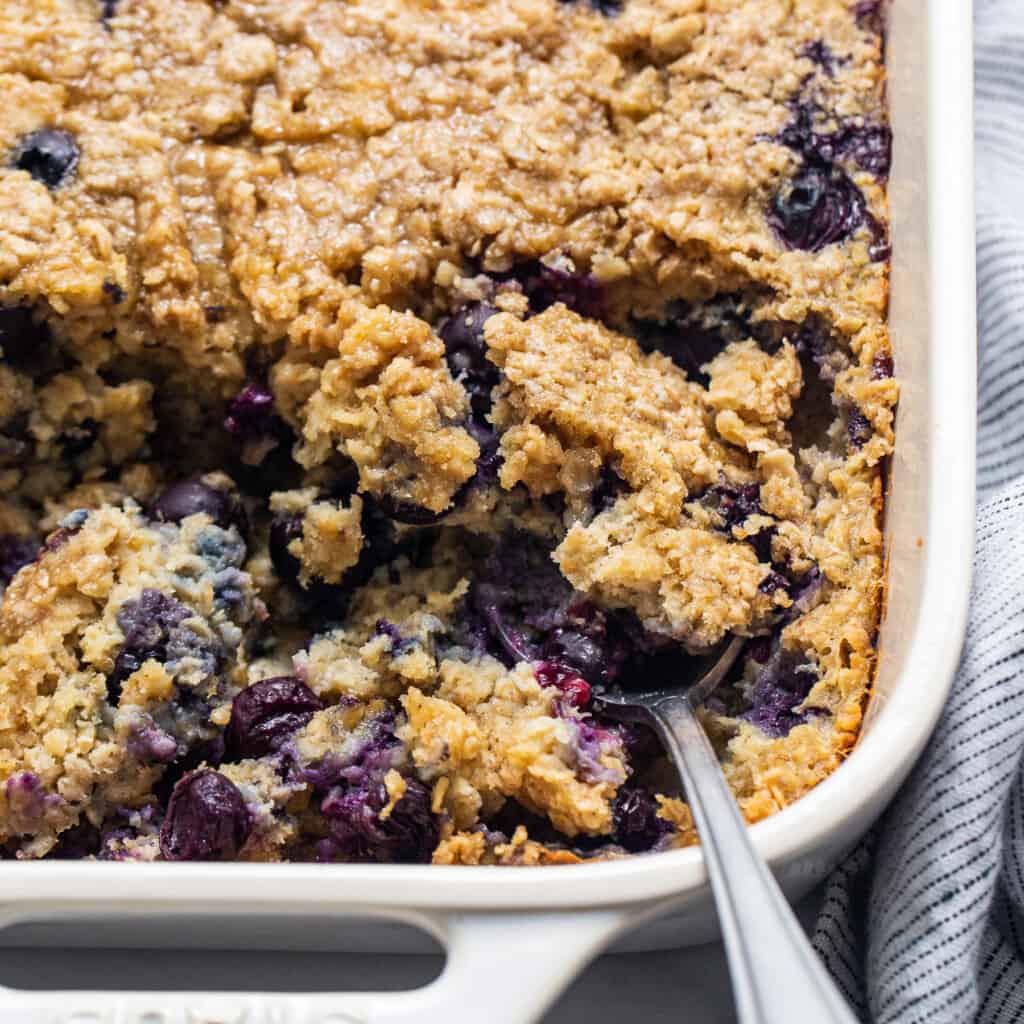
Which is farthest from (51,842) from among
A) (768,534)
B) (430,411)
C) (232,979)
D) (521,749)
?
(768,534)

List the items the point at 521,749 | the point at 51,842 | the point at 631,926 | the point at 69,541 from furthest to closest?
the point at 69,541
the point at 51,842
the point at 521,749
the point at 631,926

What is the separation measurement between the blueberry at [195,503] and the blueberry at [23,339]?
10.1 inches

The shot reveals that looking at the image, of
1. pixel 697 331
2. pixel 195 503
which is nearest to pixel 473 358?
pixel 697 331


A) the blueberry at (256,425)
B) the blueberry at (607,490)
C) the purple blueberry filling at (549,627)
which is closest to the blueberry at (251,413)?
the blueberry at (256,425)

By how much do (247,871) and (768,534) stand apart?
2.43ft

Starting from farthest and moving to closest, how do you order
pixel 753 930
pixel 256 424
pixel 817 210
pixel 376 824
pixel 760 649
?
pixel 256 424, pixel 817 210, pixel 760 649, pixel 376 824, pixel 753 930

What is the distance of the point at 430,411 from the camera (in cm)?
170

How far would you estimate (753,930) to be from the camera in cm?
128

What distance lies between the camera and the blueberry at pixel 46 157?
1824 mm

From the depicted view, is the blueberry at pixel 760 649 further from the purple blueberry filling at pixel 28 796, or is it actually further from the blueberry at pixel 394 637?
the purple blueberry filling at pixel 28 796

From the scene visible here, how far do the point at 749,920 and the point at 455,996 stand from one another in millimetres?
299

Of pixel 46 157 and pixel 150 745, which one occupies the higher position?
pixel 46 157

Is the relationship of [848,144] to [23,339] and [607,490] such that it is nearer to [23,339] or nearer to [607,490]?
[607,490]

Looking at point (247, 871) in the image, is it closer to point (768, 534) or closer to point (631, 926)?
point (631, 926)
